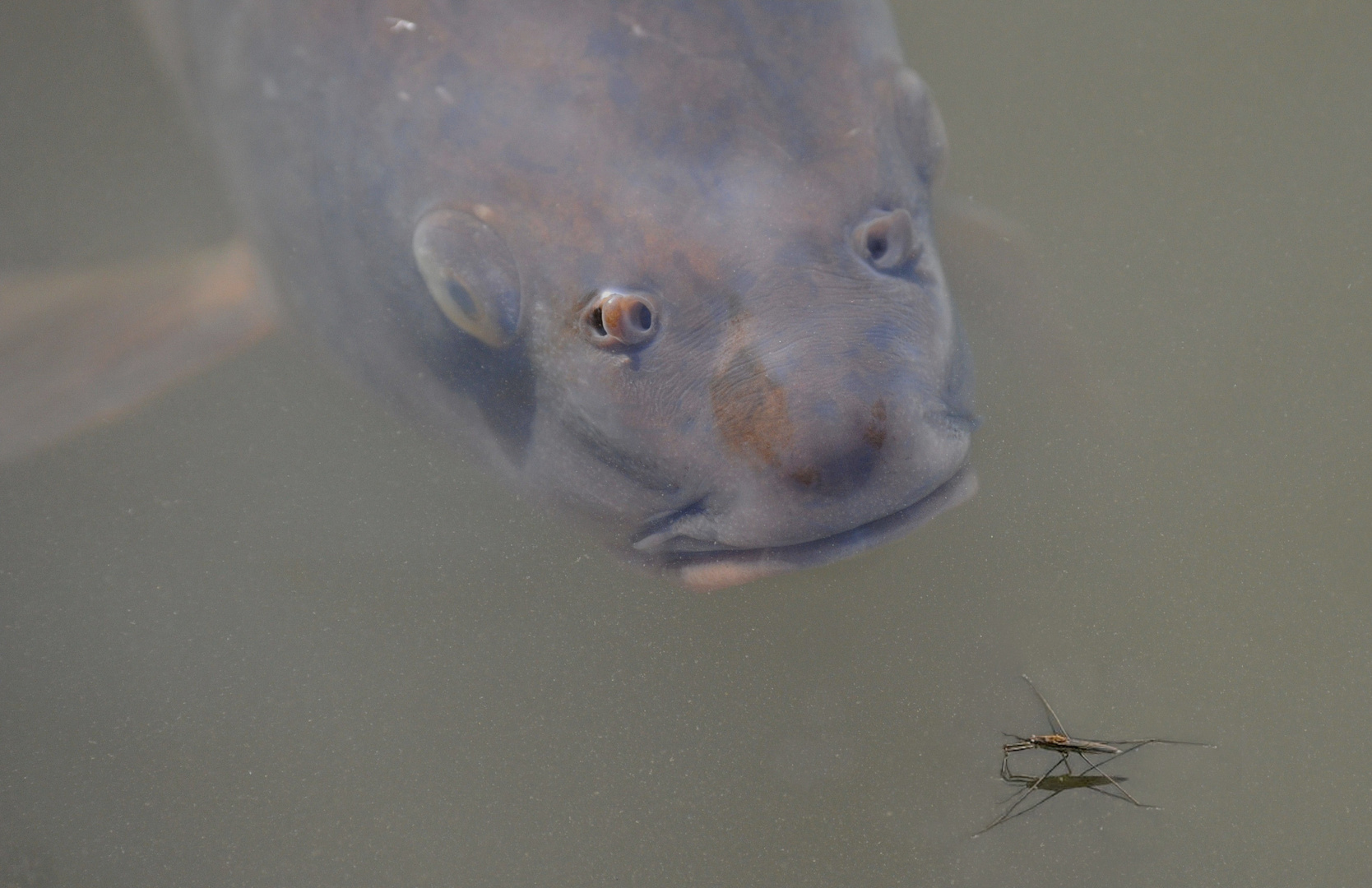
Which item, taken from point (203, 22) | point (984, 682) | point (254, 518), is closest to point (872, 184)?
point (984, 682)

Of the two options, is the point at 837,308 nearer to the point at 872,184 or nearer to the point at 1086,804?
the point at 872,184

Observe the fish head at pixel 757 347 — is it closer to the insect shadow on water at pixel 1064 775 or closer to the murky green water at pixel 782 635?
the murky green water at pixel 782 635

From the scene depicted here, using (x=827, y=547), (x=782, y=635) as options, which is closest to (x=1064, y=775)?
Result: (x=782, y=635)

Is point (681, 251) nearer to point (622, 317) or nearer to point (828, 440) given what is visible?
point (622, 317)

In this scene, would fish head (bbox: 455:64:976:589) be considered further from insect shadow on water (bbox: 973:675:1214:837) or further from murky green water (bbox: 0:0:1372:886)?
insect shadow on water (bbox: 973:675:1214:837)

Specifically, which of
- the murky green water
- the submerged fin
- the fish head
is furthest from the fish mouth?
→ the submerged fin

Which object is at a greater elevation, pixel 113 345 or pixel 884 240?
pixel 884 240
